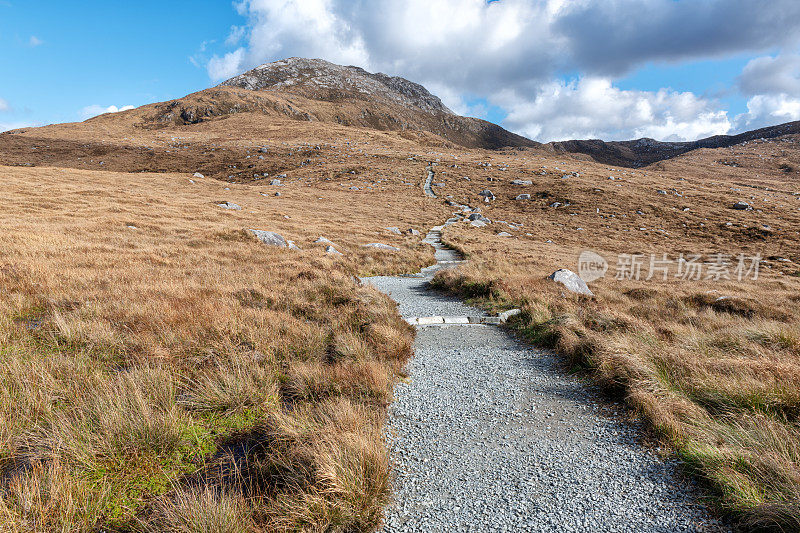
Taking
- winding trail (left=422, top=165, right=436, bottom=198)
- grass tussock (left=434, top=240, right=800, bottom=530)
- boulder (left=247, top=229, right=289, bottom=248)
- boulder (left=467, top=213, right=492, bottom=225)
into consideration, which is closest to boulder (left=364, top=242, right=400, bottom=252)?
boulder (left=247, top=229, right=289, bottom=248)

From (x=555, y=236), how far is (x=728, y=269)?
1522 centimetres

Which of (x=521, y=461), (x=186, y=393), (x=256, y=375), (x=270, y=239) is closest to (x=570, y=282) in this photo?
(x=521, y=461)

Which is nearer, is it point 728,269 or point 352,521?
point 352,521

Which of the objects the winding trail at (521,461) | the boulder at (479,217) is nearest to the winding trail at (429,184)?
the boulder at (479,217)

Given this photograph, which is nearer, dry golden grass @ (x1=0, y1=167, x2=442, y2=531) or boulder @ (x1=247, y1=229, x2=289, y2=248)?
dry golden grass @ (x1=0, y1=167, x2=442, y2=531)

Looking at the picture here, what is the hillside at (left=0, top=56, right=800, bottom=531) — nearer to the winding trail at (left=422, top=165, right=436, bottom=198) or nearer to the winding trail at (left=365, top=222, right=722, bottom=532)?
the winding trail at (left=365, top=222, right=722, bottom=532)

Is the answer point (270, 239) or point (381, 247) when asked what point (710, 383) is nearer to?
point (270, 239)

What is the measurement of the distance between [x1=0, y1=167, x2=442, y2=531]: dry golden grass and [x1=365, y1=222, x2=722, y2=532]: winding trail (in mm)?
547

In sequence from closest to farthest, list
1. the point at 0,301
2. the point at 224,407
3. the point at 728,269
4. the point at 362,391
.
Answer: the point at 224,407, the point at 362,391, the point at 0,301, the point at 728,269

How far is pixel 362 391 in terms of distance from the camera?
5461 mm

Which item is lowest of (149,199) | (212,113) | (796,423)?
(796,423)

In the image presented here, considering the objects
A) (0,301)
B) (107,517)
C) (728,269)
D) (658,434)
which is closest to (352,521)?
(107,517)

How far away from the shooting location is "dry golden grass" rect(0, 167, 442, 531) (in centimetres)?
318

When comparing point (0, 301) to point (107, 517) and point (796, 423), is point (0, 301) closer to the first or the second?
point (107, 517)
